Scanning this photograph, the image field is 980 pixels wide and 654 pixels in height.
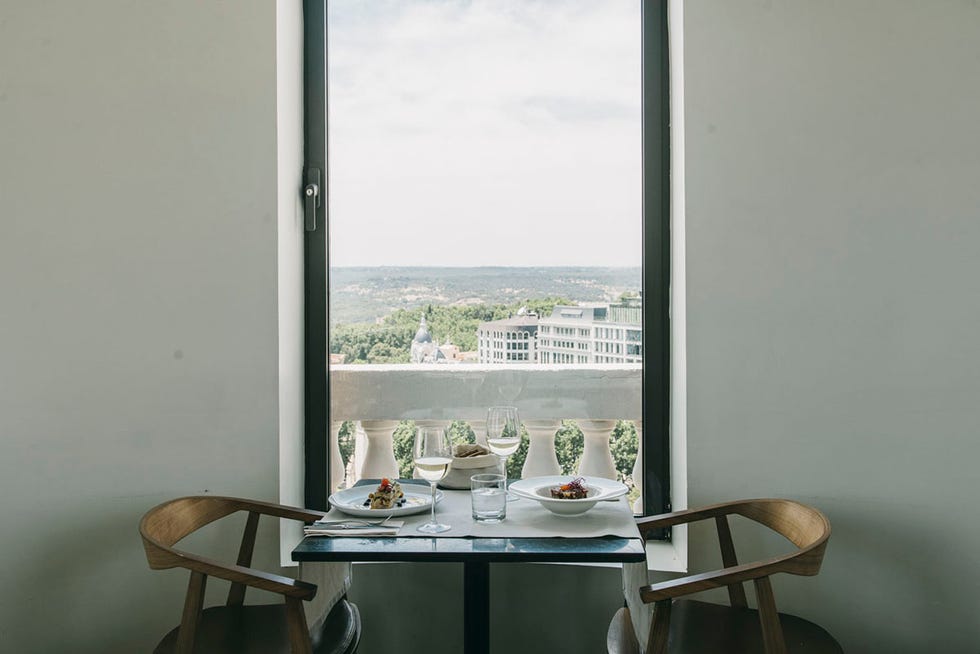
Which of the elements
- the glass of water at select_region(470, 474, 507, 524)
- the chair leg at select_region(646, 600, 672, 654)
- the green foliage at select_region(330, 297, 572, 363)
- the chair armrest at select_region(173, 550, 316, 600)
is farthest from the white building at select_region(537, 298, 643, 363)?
the chair armrest at select_region(173, 550, 316, 600)

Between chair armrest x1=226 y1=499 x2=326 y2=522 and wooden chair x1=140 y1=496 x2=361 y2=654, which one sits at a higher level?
chair armrest x1=226 y1=499 x2=326 y2=522

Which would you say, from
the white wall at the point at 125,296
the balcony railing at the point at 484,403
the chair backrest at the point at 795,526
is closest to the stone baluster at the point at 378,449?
the balcony railing at the point at 484,403

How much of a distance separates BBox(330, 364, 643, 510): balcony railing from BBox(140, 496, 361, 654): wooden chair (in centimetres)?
38

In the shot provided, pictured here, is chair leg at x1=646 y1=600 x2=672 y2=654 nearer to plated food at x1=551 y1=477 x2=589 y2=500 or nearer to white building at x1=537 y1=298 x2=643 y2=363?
plated food at x1=551 y1=477 x2=589 y2=500

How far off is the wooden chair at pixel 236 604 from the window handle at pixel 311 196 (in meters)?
0.74

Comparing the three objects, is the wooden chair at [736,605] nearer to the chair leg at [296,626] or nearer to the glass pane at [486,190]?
the glass pane at [486,190]

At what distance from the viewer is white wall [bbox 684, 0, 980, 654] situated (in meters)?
1.94

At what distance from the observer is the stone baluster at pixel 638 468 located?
7.26 ft

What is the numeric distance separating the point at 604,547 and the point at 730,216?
874mm

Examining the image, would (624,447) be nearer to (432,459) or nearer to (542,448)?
(542,448)

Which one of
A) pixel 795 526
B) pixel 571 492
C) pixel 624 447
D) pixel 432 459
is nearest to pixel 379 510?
pixel 432 459

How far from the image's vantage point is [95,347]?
2.05 meters

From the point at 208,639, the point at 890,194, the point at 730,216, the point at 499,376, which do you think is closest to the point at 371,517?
the point at 208,639

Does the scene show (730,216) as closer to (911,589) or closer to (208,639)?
(911,589)
